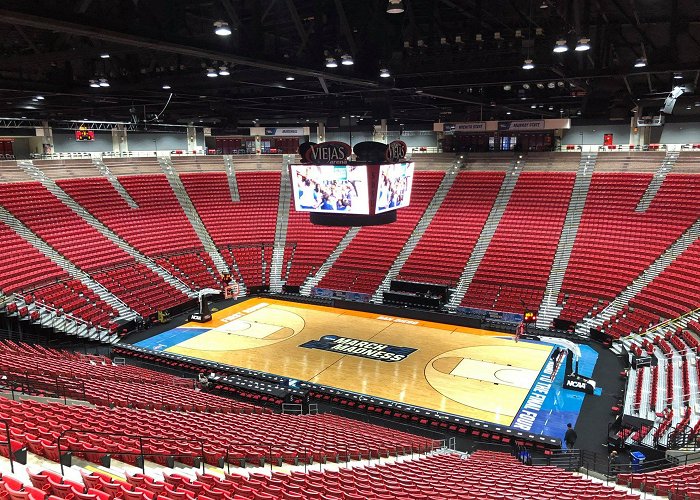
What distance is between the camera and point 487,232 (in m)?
34.1

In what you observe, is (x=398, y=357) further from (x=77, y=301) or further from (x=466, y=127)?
(x=466, y=127)

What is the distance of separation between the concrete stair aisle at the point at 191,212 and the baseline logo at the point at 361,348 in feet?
39.3

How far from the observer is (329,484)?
9.65 m

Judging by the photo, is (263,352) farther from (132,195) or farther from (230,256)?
(132,195)

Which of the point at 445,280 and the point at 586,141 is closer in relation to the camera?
the point at 445,280

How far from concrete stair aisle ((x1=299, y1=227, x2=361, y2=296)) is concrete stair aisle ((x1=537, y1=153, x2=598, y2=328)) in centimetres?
1350

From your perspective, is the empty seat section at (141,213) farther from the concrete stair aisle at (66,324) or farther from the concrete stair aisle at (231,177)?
the concrete stair aisle at (66,324)

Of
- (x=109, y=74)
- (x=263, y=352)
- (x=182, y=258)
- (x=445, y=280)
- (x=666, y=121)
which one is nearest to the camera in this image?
(x=109, y=74)

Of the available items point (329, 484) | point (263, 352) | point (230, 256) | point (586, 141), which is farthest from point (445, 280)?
point (329, 484)

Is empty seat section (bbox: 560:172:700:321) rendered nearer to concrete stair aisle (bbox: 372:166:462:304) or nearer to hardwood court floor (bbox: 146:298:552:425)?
hardwood court floor (bbox: 146:298:552:425)

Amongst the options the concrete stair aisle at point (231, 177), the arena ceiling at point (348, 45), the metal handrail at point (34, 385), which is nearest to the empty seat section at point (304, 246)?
the concrete stair aisle at point (231, 177)

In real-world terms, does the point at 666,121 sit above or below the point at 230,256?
above

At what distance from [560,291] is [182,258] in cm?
2288

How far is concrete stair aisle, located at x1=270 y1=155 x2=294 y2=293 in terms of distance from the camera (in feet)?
113
